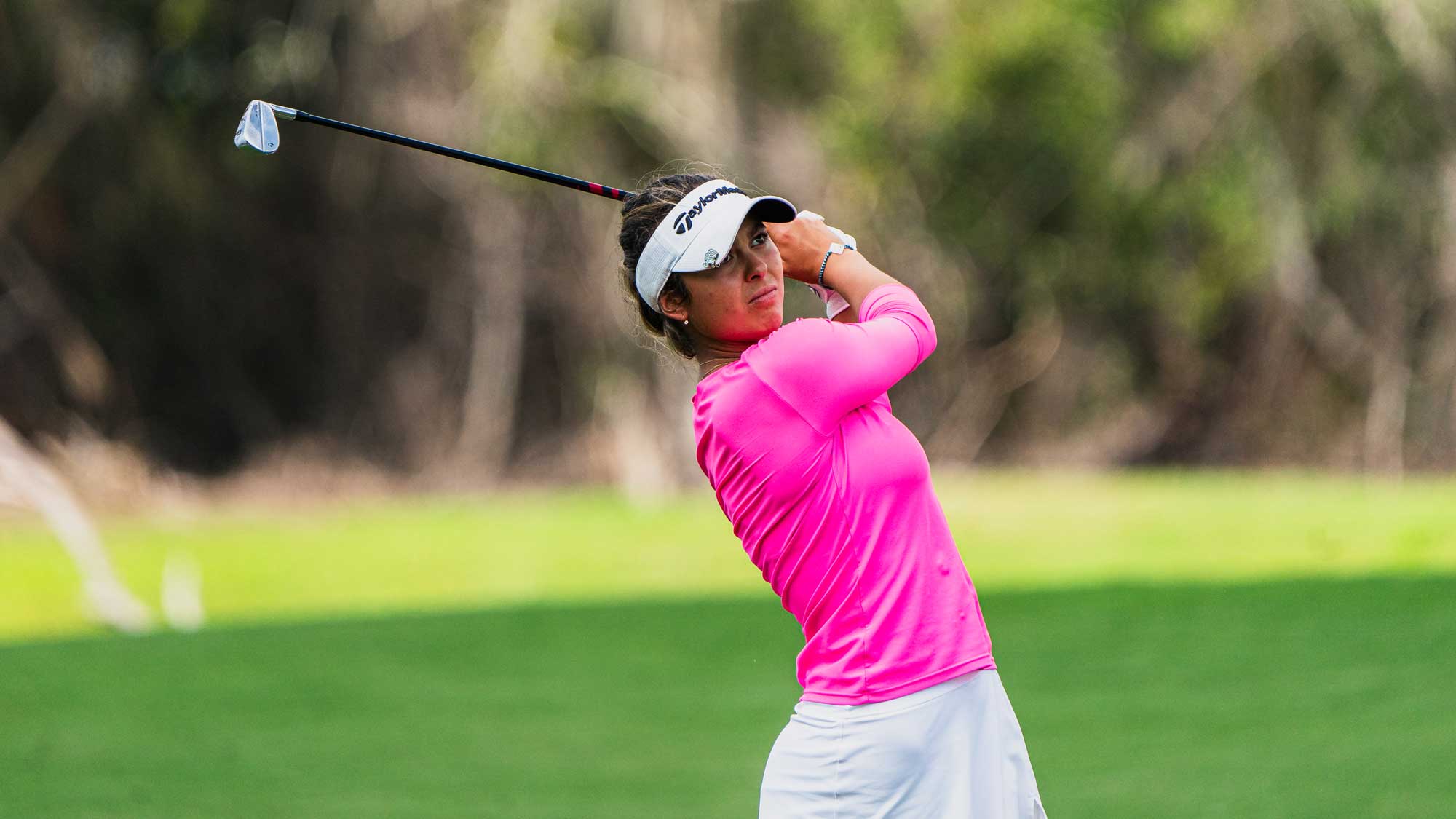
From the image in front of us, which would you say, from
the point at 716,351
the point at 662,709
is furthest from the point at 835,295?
the point at 662,709

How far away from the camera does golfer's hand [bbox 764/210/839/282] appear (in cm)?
277

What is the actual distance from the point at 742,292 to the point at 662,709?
5881 millimetres

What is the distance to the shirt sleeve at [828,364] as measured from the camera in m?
2.53

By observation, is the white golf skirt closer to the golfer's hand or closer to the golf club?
the golfer's hand

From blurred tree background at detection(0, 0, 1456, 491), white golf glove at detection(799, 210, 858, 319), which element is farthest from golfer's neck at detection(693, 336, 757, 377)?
blurred tree background at detection(0, 0, 1456, 491)

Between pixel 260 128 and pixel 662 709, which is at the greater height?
pixel 662 709

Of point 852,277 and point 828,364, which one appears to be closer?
point 828,364

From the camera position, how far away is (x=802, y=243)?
2.79 m

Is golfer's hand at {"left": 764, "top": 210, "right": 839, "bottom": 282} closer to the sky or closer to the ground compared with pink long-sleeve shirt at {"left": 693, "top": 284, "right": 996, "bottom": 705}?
closer to the sky

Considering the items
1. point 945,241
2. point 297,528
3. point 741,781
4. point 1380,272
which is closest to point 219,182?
point 297,528

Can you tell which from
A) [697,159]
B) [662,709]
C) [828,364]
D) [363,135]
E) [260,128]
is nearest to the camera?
[828,364]

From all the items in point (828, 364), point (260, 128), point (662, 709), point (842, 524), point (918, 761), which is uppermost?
point (662, 709)

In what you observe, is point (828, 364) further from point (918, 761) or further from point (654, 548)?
point (654, 548)

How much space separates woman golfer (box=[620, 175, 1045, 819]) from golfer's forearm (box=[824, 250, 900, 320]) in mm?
72
